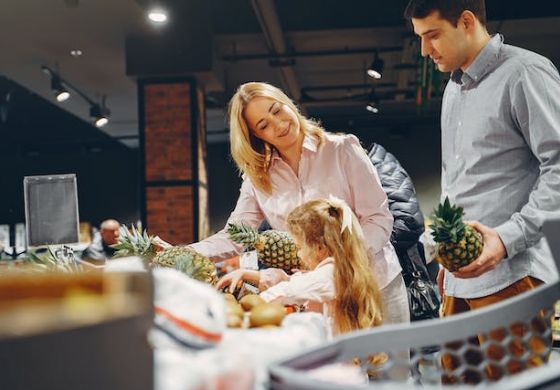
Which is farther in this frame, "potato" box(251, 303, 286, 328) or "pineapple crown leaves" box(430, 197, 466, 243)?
"pineapple crown leaves" box(430, 197, 466, 243)

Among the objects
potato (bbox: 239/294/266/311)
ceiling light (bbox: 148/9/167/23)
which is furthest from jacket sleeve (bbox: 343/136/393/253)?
ceiling light (bbox: 148/9/167/23)

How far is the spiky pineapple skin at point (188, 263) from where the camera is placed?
1.33 meters

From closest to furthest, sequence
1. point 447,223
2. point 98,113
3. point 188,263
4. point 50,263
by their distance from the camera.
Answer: point 447,223 < point 188,263 < point 50,263 < point 98,113

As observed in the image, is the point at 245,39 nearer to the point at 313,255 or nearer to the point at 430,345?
the point at 313,255

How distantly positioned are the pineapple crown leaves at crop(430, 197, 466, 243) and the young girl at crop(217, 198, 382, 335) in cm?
65

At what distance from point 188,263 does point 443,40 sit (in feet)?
2.81

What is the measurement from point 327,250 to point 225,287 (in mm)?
404

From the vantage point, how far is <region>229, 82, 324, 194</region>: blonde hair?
6.45ft

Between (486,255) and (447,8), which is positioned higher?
(447,8)

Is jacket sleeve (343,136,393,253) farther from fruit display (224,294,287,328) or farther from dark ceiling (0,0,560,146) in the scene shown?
dark ceiling (0,0,560,146)

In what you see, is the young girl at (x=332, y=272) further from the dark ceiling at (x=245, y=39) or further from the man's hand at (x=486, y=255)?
the dark ceiling at (x=245, y=39)

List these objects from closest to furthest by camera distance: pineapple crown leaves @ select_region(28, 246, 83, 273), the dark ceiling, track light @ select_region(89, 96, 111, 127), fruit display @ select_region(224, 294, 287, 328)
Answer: fruit display @ select_region(224, 294, 287, 328), pineapple crown leaves @ select_region(28, 246, 83, 273), the dark ceiling, track light @ select_region(89, 96, 111, 127)

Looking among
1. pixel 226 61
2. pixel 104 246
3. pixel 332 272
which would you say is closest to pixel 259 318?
pixel 332 272

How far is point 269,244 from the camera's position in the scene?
172 centimetres
